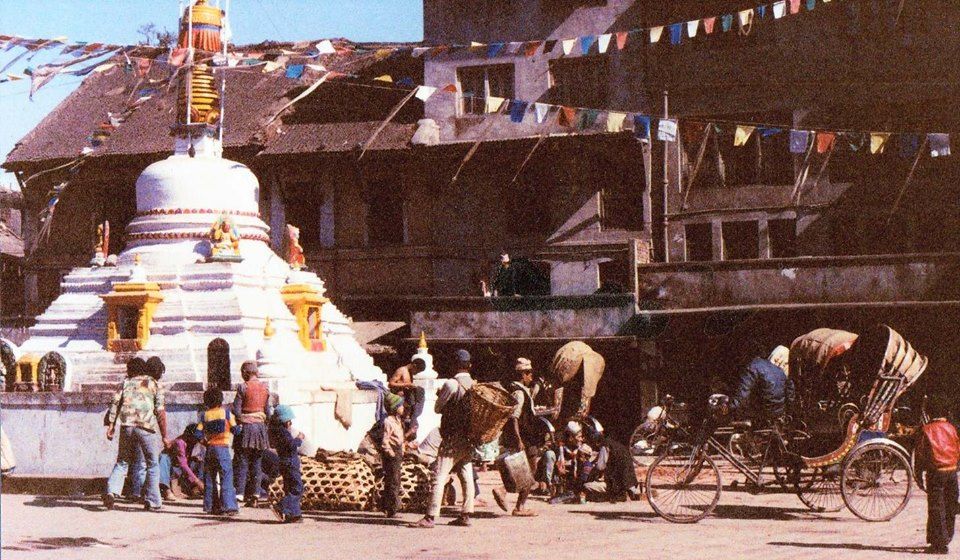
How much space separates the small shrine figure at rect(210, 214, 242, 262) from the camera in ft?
66.0

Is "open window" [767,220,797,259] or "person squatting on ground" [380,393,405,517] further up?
"open window" [767,220,797,259]

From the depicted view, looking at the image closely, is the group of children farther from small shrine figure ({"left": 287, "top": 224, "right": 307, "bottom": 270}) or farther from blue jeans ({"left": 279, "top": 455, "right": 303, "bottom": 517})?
small shrine figure ({"left": 287, "top": 224, "right": 307, "bottom": 270})

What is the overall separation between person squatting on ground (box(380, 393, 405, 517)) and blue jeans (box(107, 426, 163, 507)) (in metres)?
2.66

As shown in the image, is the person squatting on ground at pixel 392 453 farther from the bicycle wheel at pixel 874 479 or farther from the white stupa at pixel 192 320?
the bicycle wheel at pixel 874 479

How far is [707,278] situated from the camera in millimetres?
26672

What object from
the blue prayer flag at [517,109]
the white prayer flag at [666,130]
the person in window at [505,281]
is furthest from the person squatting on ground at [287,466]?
the person in window at [505,281]

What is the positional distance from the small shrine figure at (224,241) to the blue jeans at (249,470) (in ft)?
18.2

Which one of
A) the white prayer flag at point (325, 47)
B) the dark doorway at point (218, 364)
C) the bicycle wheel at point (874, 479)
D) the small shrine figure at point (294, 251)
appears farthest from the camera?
the small shrine figure at point (294, 251)

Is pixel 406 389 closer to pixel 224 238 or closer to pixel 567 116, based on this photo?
pixel 567 116

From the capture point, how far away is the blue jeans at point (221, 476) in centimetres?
1409

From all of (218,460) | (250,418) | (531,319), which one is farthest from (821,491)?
(531,319)

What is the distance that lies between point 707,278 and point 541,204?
569 centimetres

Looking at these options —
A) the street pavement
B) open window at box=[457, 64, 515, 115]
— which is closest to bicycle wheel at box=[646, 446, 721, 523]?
the street pavement

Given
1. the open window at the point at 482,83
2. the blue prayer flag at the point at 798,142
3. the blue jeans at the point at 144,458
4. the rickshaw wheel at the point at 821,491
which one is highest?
the open window at the point at 482,83
